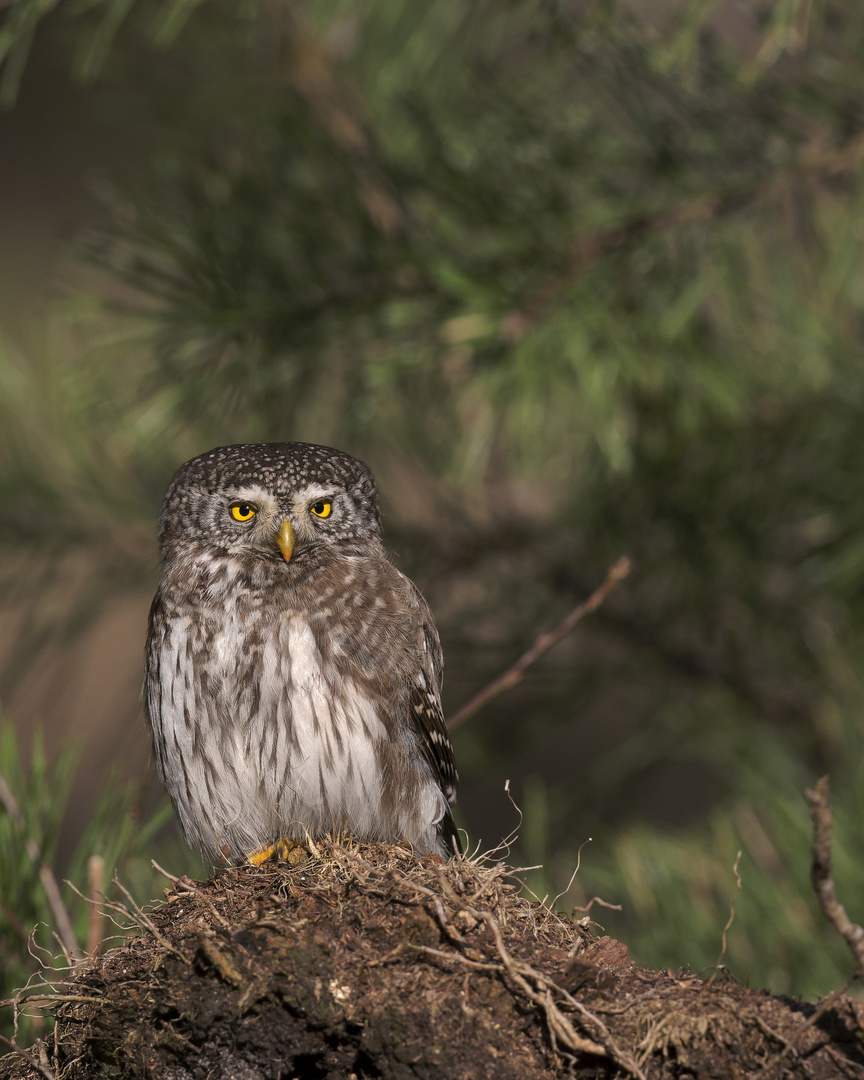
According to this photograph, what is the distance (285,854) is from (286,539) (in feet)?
2.99

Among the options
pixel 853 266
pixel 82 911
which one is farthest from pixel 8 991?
pixel 853 266

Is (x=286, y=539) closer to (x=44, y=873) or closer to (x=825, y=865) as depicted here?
(x=44, y=873)

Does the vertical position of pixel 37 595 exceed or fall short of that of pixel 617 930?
it exceeds it

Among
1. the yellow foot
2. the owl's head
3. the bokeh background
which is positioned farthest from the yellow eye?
the yellow foot

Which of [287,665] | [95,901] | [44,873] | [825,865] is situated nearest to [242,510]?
[287,665]

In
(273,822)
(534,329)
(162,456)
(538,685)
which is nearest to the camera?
(273,822)

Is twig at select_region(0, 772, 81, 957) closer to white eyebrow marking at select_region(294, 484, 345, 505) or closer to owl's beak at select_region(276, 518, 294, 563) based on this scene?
owl's beak at select_region(276, 518, 294, 563)

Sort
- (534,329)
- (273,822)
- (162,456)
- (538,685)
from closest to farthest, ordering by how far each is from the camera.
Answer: (273,822)
(534,329)
(162,456)
(538,685)

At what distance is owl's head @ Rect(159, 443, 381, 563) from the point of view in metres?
2.62

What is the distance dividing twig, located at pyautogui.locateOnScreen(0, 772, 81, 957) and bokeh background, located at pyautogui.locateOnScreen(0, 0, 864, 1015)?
0.07 ft

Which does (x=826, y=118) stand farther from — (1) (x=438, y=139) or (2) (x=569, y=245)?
A: (1) (x=438, y=139)

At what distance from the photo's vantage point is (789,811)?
252 cm

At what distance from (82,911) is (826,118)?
248 centimetres

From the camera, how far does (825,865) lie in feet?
3.70
